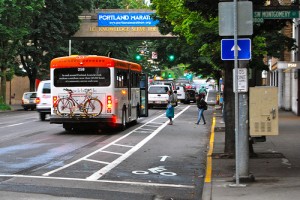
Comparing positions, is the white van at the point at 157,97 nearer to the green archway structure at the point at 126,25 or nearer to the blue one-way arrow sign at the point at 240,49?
the green archway structure at the point at 126,25

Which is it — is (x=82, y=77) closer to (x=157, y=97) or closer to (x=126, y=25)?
(x=157, y=97)

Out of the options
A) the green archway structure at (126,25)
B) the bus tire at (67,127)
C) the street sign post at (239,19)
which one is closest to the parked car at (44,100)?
the bus tire at (67,127)

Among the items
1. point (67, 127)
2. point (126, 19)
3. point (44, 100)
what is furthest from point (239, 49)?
point (126, 19)

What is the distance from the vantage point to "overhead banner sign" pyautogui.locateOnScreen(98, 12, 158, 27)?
161 ft

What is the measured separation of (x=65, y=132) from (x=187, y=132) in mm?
5056

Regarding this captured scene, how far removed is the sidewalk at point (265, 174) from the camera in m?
9.44

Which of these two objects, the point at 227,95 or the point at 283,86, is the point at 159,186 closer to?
the point at 227,95

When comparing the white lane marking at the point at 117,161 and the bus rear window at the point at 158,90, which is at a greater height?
the bus rear window at the point at 158,90

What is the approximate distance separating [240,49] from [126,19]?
3926cm

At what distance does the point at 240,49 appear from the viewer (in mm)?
10727

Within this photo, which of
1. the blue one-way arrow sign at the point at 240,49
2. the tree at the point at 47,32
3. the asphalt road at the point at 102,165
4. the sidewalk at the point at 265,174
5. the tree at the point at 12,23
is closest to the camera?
the sidewalk at the point at 265,174

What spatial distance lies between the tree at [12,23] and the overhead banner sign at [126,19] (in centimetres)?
649

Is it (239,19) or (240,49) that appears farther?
(240,49)

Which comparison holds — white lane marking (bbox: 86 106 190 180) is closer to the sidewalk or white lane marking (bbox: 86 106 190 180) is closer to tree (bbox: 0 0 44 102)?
the sidewalk
